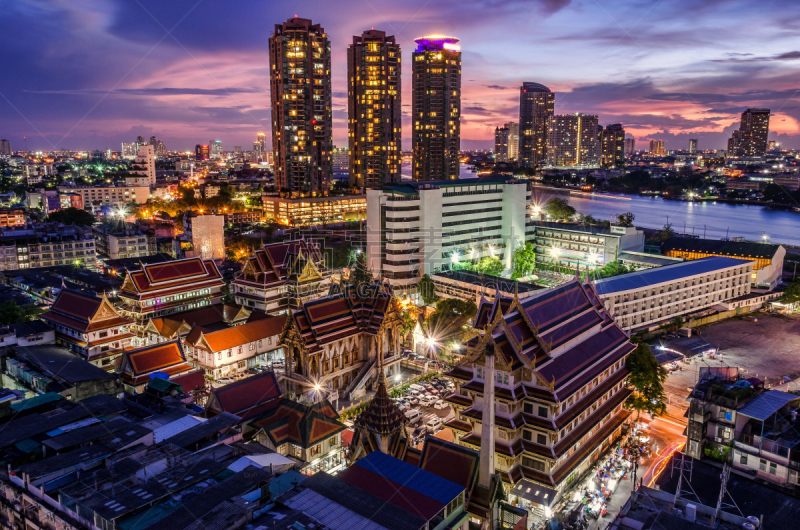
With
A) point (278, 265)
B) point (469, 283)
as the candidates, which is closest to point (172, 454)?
point (278, 265)

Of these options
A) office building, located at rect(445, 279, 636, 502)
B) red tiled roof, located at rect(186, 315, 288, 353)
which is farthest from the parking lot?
red tiled roof, located at rect(186, 315, 288, 353)

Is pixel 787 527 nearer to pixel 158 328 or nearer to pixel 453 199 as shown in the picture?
pixel 158 328

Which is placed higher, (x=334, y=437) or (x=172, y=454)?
(x=172, y=454)

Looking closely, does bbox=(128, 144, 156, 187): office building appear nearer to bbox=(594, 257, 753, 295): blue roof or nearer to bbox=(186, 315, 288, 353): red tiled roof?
bbox=(186, 315, 288, 353): red tiled roof

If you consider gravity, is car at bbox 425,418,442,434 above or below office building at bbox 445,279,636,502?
below

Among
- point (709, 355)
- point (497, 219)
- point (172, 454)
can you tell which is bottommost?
point (709, 355)

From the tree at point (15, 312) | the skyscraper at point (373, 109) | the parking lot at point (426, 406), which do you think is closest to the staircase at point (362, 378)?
the parking lot at point (426, 406)

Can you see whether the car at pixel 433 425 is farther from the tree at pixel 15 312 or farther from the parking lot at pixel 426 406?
the tree at pixel 15 312

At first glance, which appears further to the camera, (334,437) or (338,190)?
(338,190)
